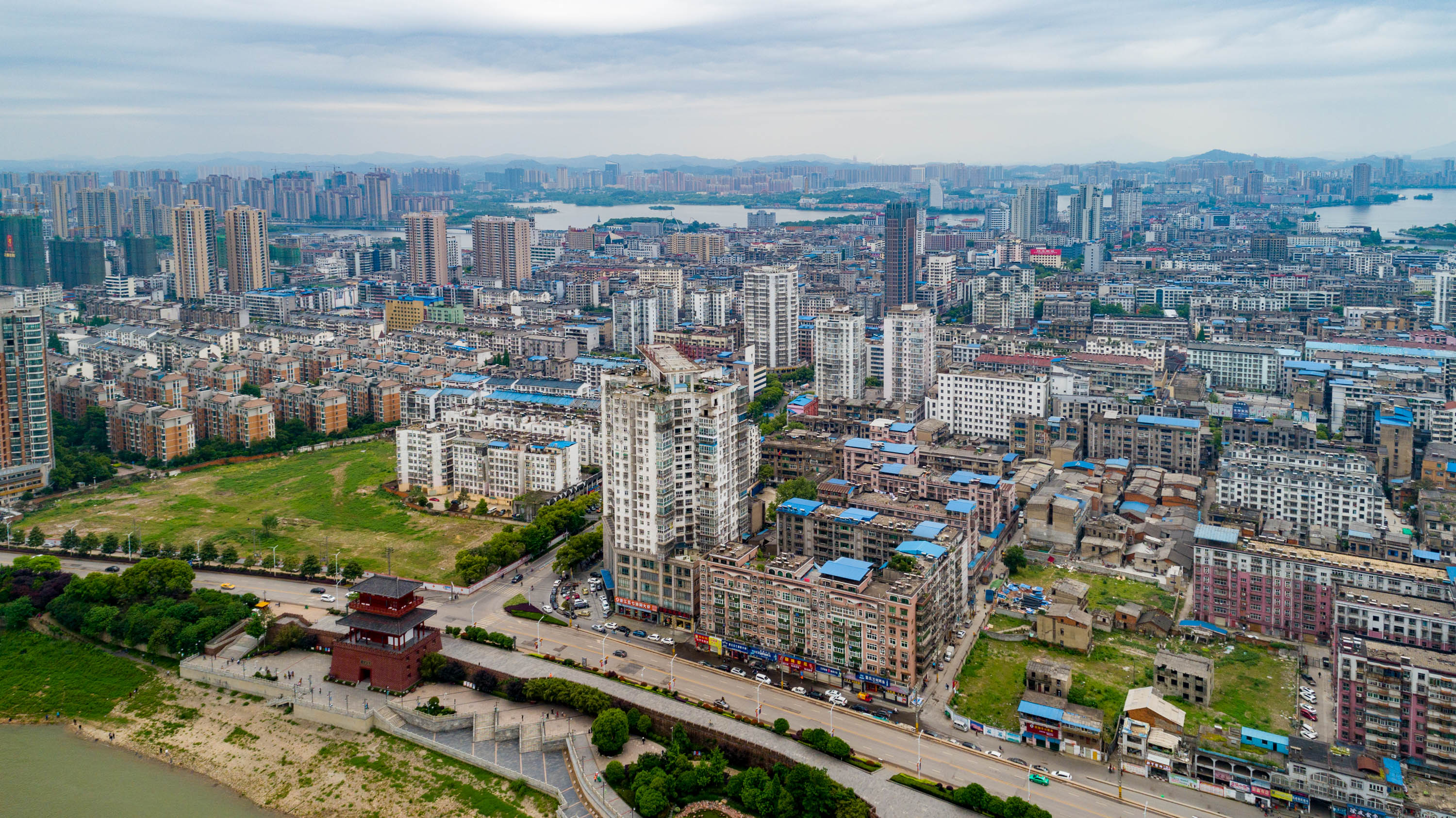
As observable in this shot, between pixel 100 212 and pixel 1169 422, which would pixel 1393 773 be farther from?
pixel 100 212

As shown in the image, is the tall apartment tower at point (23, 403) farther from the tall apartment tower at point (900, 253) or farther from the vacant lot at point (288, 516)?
the tall apartment tower at point (900, 253)

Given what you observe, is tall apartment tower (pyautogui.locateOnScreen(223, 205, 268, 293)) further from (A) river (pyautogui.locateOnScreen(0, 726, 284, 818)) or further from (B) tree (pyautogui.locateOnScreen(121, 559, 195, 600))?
(A) river (pyautogui.locateOnScreen(0, 726, 284, 818))

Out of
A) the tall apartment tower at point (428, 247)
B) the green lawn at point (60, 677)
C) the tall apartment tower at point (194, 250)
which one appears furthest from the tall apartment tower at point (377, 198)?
the green lawn at point (60, 677)

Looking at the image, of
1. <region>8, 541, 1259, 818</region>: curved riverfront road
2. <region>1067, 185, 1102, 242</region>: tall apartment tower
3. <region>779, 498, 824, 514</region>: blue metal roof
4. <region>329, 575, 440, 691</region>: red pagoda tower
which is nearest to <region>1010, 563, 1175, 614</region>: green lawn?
<region>779, 498, 824, 514</region>: blue metal roof

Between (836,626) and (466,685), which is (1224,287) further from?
(466,685)

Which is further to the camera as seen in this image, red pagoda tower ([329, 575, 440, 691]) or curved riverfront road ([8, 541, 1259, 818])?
red pagoda tower ([329, 575, 440, 691])
